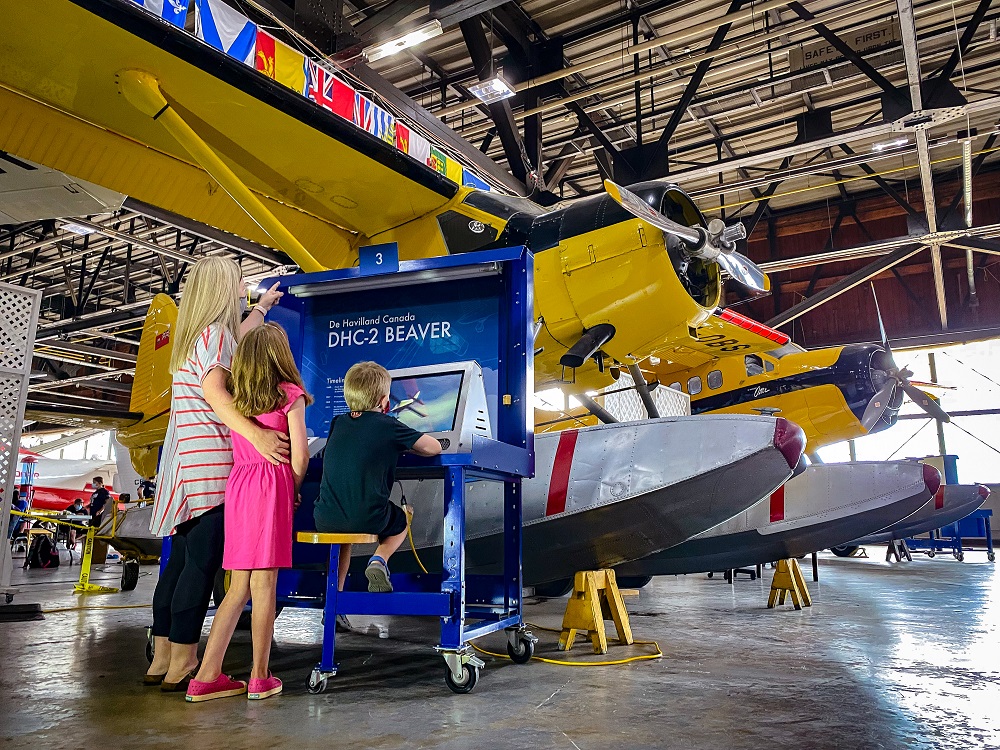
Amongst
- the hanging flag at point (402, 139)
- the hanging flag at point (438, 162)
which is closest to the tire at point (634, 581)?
the hanging flag at point (438, 162)

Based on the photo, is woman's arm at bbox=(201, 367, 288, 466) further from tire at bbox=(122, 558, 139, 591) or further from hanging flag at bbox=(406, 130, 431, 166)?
tire at bbox=(122, 558, 139, 591)

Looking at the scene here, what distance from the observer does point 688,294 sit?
16.7 ft

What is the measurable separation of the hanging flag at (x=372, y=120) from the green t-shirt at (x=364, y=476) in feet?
9.70

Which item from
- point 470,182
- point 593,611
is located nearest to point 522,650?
point 593,611

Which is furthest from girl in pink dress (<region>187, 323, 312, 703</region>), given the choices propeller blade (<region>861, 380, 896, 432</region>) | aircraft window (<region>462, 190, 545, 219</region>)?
propeller blade (<region>861, 380, 896, 432</region>)

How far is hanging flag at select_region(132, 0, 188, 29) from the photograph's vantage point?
3.91m

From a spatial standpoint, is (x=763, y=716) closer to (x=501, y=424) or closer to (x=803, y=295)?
(x=501, y=424)

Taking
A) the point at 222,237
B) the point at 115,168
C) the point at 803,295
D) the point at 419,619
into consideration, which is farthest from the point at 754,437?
the point at 803,295

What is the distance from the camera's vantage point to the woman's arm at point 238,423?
2.64 meters

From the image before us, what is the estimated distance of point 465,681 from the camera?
104 inches

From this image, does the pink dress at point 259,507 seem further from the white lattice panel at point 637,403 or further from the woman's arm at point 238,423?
the white lattice panel at point 637,403

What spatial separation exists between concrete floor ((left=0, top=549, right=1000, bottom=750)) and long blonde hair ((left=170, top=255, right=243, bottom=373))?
4.35 feet

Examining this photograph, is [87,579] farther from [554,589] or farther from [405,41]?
[405,41]

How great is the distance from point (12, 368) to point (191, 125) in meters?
2.43
